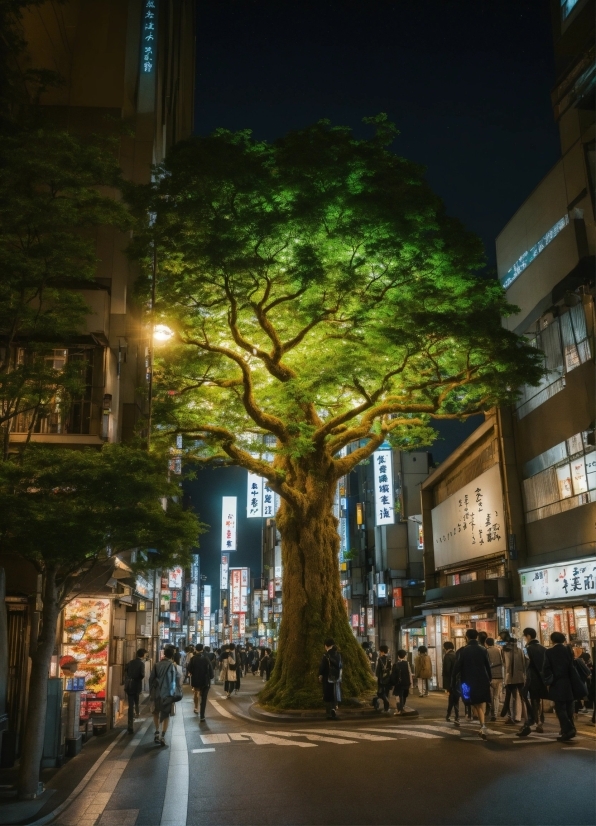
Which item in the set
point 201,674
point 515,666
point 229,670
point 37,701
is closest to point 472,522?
point 229,670

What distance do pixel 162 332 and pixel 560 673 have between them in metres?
12.2

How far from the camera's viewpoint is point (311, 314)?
17.5 metres

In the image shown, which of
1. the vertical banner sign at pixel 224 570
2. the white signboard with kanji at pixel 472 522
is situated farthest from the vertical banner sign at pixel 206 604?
the white signboard with kanji at pixel 472 522

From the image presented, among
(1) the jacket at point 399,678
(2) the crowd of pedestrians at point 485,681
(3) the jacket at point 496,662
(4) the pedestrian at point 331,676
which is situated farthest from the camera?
(1) the jacket at point 399,678

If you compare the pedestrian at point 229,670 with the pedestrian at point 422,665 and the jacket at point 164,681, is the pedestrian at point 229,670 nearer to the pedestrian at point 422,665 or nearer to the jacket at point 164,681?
the pedestrian at point 422,665

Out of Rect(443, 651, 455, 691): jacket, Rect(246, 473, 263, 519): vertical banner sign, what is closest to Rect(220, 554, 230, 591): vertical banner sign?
Rect(246, 473, 263, 519): vertical banner sign

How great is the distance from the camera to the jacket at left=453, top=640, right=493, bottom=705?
1245cm

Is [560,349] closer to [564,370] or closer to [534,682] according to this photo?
[564,370]

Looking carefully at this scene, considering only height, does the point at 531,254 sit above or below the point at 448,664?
above

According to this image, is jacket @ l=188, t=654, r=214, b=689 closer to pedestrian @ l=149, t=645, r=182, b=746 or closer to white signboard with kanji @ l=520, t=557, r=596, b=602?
pedestrian @ l=149, t=645, r=182, b=746

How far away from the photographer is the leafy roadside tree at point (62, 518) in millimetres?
9602

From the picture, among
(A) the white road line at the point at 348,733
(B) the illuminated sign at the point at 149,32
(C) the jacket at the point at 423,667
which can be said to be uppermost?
(B) the illuminated sign at the point at 149,32

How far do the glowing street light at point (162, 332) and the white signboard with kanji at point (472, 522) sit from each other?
1222 centimetres

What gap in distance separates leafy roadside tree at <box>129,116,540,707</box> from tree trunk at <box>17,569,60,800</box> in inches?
346
